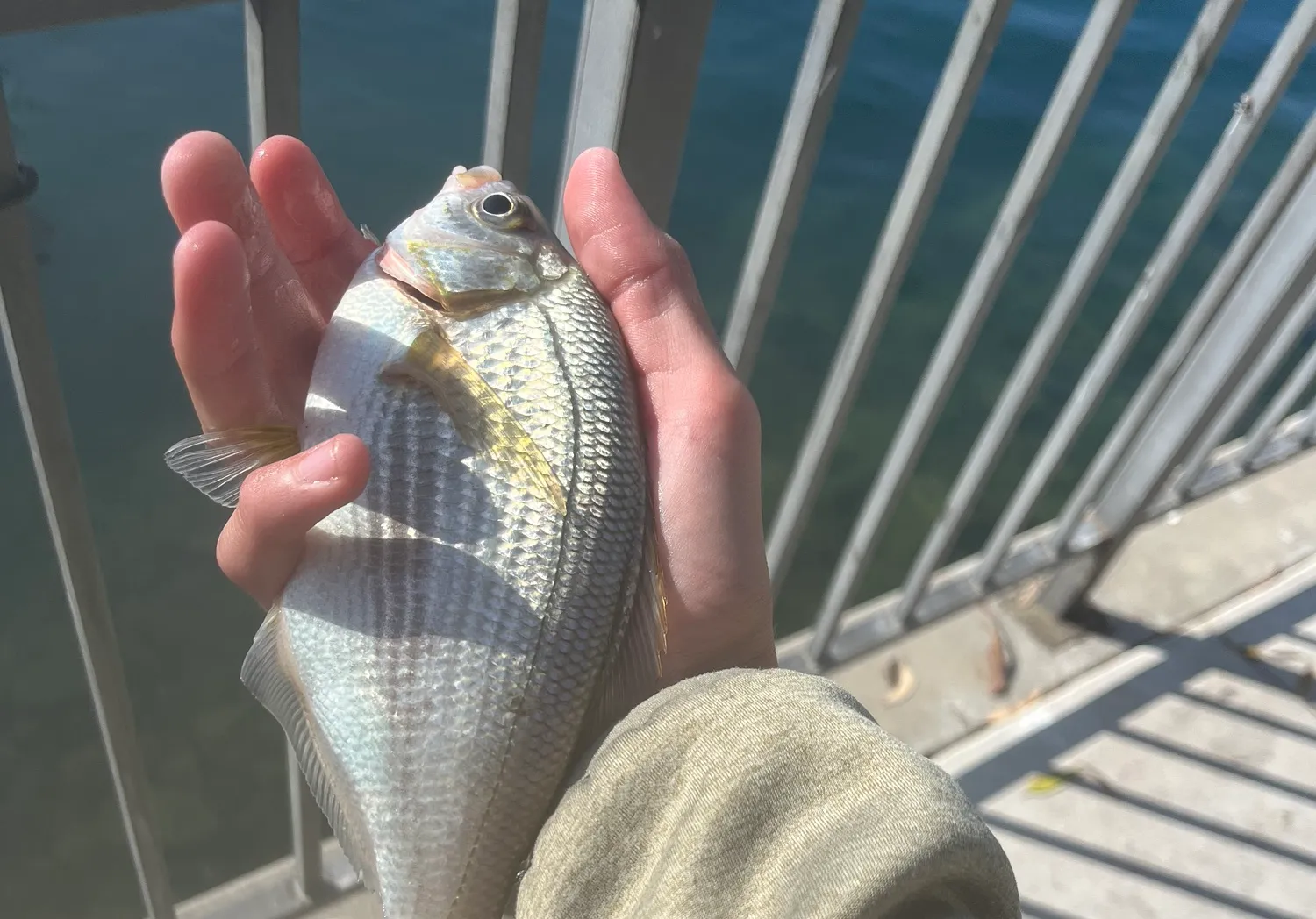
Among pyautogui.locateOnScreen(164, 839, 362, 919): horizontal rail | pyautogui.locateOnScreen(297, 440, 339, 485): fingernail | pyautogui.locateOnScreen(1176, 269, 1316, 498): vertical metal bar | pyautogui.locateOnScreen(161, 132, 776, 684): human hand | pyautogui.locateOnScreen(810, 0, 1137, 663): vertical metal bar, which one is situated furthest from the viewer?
pyautogui.locateOnScreen(1176, 269, 1316, 498): vertical metal bar

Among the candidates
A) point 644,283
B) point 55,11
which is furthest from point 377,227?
point 55,11

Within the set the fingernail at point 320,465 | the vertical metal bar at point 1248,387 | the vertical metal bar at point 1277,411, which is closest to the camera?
the fingernail at point 320,465

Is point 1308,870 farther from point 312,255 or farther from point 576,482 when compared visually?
point 312,255

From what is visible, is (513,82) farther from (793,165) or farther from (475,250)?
(793,165)

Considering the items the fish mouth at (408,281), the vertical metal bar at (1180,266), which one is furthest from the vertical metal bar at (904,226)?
the fish mouth at (408,281)

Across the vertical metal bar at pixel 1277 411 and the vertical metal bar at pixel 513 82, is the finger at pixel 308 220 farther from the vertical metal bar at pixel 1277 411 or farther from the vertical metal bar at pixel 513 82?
the vertical metal bar at pixel 1277 411

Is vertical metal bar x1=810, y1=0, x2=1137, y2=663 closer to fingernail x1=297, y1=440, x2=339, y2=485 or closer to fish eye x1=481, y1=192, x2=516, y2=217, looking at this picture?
fish eye x1=481, y1=192, x2=516, y2=217

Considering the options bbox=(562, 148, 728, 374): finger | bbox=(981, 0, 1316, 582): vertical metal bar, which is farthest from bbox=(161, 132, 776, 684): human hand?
bbox=(981, 0, 1316, 582): vertical metal bar
